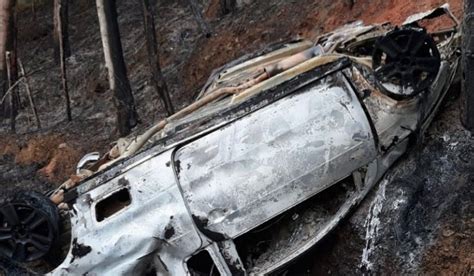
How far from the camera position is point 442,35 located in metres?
6.43

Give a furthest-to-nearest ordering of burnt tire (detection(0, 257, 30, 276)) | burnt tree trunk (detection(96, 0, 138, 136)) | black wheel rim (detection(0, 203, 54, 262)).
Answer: burnt tree trunk (detection(96, 0, 138, 136)), burnt tire (detection(0, 257, 30, 276)), black wheel rim (detection(0, 203, 54, 262))

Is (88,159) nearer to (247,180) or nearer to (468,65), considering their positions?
(247,180)

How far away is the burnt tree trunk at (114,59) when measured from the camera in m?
10.2

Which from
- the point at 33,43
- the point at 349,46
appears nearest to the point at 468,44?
the point at 349,46

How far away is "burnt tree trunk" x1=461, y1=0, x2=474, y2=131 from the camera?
5.34m

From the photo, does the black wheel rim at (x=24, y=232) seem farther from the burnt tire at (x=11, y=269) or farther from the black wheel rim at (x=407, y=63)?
the black wheel rim at (x=407, y=63)

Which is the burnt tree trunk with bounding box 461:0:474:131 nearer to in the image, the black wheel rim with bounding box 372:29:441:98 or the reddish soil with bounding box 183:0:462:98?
the black wheel rim with bounding box 372:29:441:98

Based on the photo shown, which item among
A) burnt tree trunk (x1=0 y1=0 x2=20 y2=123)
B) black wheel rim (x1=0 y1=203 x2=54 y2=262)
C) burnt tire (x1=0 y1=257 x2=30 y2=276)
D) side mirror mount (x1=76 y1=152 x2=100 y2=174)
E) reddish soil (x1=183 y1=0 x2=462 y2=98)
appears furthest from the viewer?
burnt tree trunk (x1=0 y1=0 x2=20 y2=123)

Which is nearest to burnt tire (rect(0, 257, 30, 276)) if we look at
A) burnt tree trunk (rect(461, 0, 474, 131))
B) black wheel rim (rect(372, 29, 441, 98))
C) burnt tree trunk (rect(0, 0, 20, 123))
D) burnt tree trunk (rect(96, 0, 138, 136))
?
black wheel rim (rect(372, 29, 441, 98))

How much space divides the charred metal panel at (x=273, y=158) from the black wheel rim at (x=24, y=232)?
1005 millimetres

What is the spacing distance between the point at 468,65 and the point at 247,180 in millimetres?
1764

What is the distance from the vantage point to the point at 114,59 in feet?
33.7

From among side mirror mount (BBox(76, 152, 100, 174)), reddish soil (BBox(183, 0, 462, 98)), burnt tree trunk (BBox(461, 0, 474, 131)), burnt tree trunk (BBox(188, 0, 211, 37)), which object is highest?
burnt tree trunk (BBox(188, 0, 211, 37))

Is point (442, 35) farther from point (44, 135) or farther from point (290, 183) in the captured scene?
point (44, 135)
